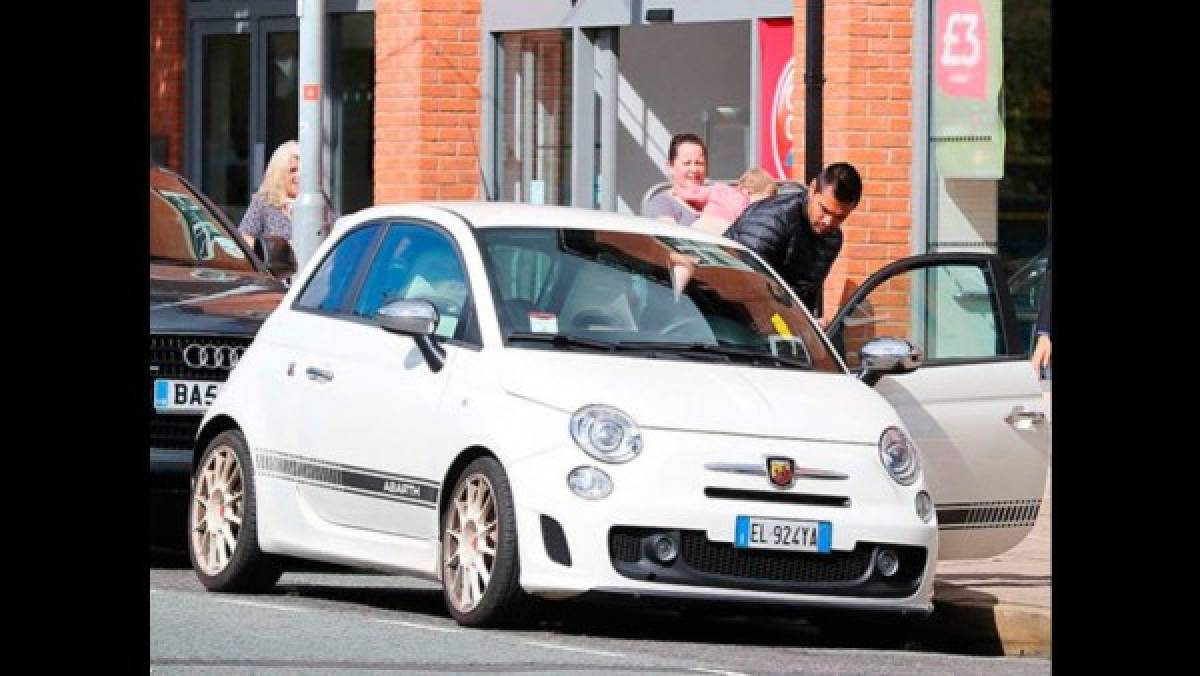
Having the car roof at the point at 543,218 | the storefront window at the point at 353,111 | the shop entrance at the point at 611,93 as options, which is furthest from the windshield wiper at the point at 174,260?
the storefront window at the point at 353,111

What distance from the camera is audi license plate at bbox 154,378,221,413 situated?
44.5 ft

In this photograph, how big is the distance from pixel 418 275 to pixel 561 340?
0.88 metres

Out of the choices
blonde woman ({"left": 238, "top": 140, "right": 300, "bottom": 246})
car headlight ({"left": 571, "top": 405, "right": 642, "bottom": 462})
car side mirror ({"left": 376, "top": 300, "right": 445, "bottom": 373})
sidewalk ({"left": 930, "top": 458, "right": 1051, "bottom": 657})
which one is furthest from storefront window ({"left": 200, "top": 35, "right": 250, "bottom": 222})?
car headlight ({"left": 571, "top": 405, "right": 642, "bottom": 462})

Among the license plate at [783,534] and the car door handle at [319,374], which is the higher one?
the car door handle at [319,374]

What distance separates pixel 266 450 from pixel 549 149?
1063cm

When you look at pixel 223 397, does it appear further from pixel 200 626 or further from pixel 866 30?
pixel 866 30

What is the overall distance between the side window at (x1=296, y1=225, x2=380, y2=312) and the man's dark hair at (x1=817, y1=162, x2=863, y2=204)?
2134mm

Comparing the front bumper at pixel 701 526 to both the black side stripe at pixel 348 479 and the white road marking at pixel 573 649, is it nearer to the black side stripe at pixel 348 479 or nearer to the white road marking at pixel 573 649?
the white road marking at pixel 573 649

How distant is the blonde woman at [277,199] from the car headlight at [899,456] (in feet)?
27.6

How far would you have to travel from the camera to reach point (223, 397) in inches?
499

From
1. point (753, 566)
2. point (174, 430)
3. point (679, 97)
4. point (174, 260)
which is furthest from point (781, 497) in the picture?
point (679, 97)

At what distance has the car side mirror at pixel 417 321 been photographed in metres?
11.5
